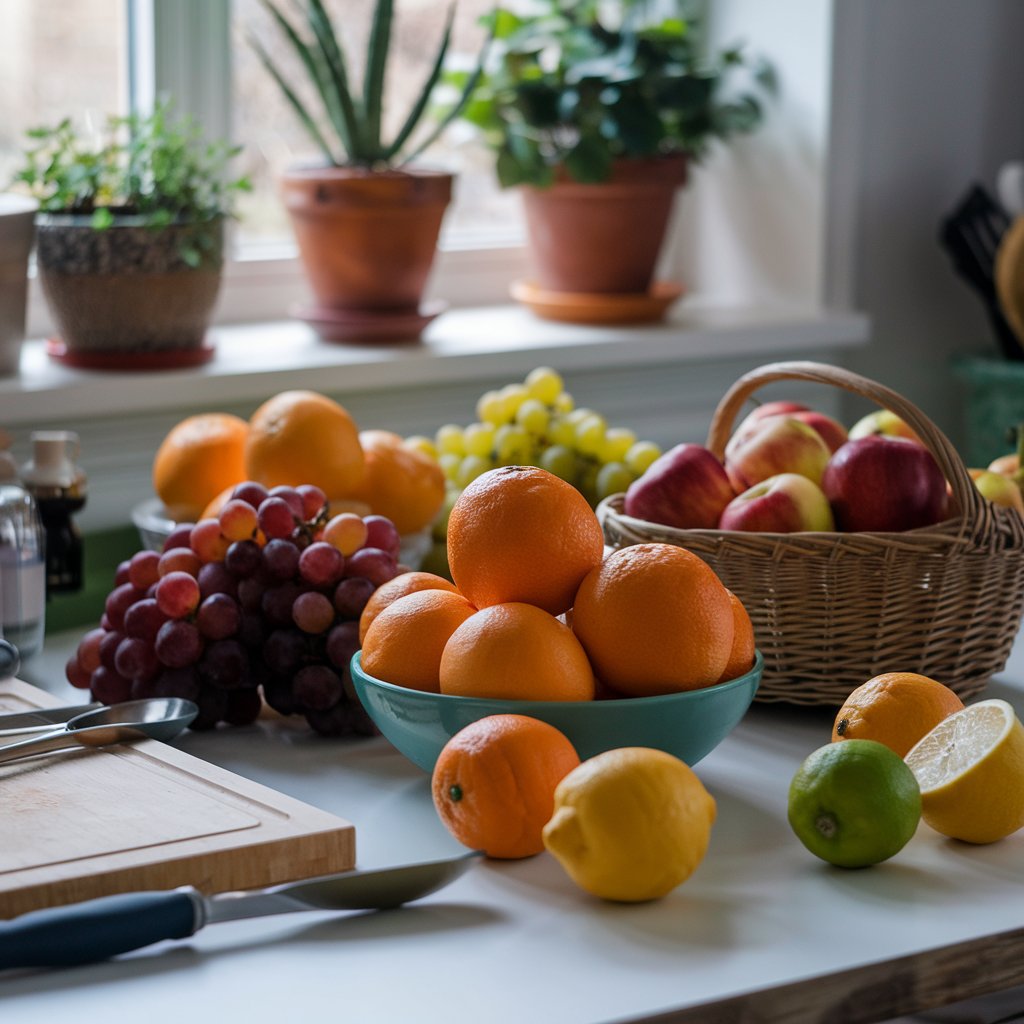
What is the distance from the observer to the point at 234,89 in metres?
2.17

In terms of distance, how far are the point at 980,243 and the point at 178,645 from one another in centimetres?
159

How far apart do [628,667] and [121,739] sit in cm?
32

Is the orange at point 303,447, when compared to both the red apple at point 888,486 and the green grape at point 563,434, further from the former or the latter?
the red apple at point 888,486

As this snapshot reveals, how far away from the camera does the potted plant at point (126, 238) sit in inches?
67.9

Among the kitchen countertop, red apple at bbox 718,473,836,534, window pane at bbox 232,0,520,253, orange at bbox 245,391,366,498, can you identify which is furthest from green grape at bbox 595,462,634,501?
window pane at bbox 232,0,520,253

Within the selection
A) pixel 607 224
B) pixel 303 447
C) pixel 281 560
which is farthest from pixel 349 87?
pixel 281 560

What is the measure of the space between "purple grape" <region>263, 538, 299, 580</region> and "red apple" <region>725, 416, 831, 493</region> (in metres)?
0.34

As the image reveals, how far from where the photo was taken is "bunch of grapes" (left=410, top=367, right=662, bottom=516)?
1.51m

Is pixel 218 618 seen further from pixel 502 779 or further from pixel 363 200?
pixel 363 200

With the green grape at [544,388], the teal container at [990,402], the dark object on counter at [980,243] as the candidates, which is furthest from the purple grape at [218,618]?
the dark object on counter at [980,243]

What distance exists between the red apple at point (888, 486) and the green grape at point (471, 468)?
49 cm

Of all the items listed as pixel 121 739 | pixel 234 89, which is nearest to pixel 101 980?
pixel 121 739

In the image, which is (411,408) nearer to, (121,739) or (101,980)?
(121,739)

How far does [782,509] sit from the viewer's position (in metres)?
1.10
